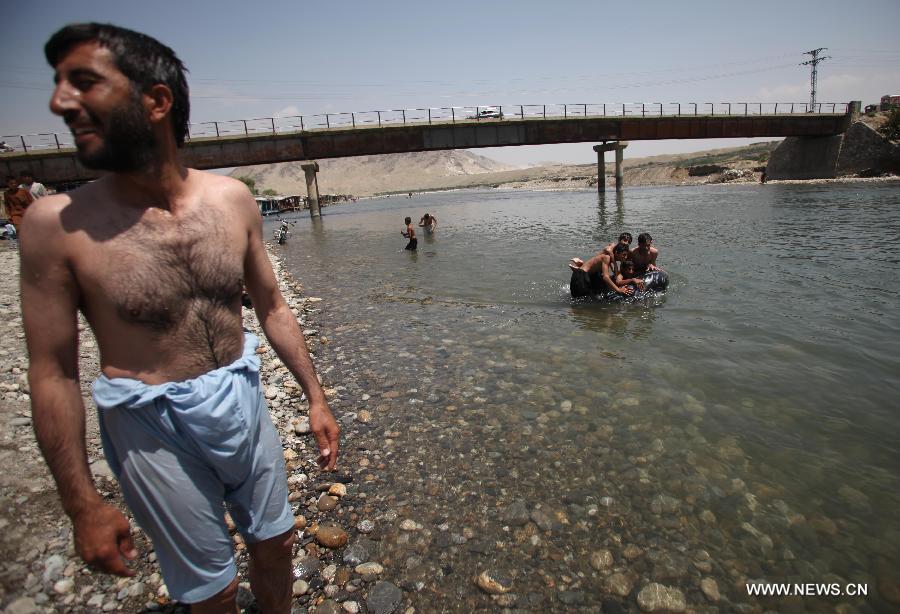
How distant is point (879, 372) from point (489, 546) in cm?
605

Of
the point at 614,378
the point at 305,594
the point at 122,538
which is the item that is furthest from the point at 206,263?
the point at 614,378

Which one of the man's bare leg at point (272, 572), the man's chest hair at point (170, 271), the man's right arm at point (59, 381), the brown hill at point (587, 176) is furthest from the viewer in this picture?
the brown hill at point (587, 176)

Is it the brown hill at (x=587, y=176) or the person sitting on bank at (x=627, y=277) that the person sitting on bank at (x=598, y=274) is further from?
the brown hill at (x=587, y=176)

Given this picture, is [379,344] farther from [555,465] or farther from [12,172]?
[12,172]

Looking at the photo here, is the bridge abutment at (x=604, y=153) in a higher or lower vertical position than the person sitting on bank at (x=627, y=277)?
higher

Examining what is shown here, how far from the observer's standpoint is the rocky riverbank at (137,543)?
290cm

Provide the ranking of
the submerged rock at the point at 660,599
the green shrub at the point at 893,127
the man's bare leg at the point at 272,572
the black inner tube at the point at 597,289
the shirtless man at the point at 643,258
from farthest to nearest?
1. the green shrub at the point at 893,127
2. the shirtless man at the point at 643,258
3. the black inner tube at the point at 597,289
4. the submerged rock at the point at 660,599
5. the man's bare leg at the point at 272,572

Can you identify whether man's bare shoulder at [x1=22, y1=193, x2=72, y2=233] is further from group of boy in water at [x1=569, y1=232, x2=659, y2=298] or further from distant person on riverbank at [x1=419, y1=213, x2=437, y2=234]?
distant person on riverbank at [x1=419, y1=213, x2=437, y2=234]

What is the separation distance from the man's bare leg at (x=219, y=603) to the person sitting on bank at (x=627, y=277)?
388 inches

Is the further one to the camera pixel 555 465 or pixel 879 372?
pixel 879 372

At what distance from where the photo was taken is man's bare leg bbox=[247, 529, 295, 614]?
2305 millimetres

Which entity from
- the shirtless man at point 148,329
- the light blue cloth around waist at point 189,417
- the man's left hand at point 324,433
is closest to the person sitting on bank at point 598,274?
the man's left hand at point 324,433

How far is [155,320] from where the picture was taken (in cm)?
190

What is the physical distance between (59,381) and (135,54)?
4.19 feet
